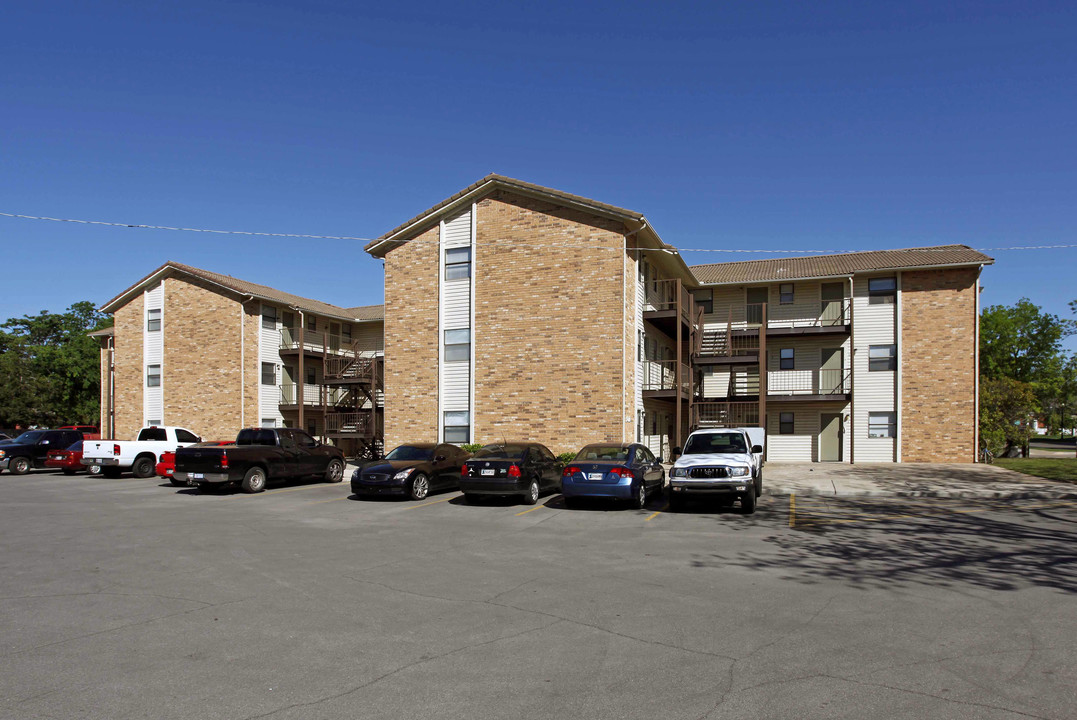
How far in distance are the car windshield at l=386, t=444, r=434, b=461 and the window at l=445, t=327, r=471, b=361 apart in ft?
23.7

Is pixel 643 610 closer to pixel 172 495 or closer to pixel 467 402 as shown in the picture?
pixel 172 495

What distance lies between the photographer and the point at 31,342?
74.4 m

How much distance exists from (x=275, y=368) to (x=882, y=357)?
28163 millimetres

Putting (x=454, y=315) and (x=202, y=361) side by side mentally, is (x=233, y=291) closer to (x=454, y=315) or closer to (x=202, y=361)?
(x=202, y=361)

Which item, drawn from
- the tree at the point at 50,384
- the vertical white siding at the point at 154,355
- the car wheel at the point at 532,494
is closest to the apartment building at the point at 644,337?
the car wheel at the point at 532,494

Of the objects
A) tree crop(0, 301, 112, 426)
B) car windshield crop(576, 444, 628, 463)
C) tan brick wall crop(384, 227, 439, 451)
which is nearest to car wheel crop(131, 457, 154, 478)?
tan brick wall crop(384, 227, 439, 451)

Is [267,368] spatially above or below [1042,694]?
above

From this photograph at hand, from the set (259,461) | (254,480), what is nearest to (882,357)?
(259,461)

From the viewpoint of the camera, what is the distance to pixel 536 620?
22.0 feet

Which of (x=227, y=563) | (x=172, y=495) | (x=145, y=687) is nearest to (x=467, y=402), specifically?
(x=172, y=495)

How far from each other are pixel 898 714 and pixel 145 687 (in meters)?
4.99

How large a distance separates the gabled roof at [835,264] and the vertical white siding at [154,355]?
2648 cm

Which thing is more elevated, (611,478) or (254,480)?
(611,478)

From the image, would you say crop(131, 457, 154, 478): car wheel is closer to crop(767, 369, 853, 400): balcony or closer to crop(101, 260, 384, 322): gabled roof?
crop(101, 260, 384, 322): gabled roof
